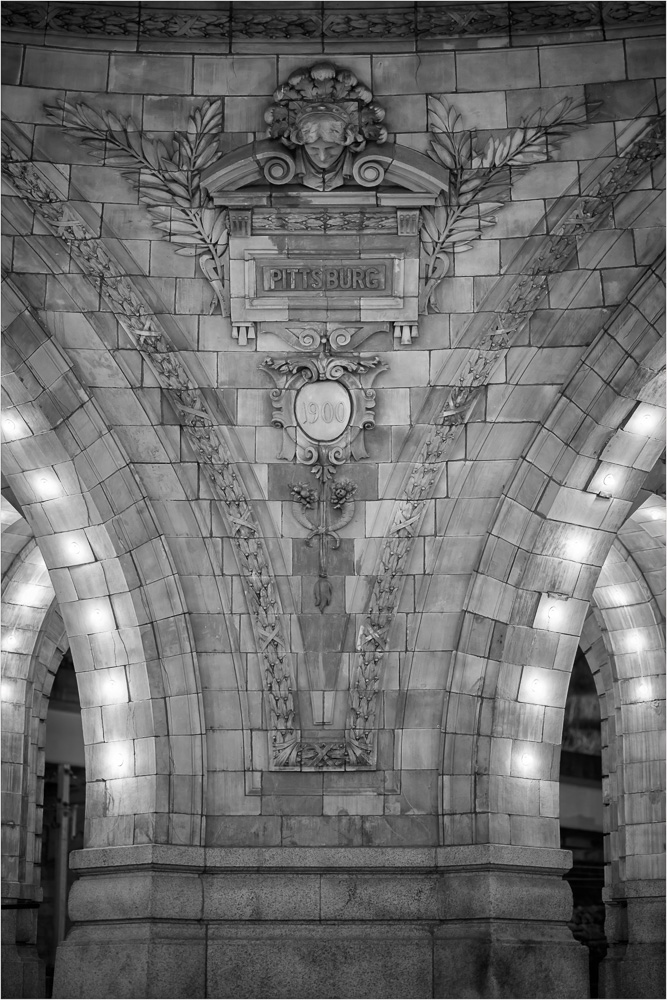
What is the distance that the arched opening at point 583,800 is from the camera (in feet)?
72.7

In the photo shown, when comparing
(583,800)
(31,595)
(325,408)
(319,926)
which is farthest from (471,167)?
(583,800)

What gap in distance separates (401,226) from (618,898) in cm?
690

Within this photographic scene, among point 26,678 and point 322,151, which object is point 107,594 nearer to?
point 322,151

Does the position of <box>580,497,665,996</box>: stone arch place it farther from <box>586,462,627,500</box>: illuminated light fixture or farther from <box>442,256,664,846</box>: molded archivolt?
<box>442,256,664,846</box>: molded archivolt

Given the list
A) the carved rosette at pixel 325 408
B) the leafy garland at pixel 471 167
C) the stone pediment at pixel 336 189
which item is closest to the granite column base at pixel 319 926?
the carved rosette at pixel 325 408

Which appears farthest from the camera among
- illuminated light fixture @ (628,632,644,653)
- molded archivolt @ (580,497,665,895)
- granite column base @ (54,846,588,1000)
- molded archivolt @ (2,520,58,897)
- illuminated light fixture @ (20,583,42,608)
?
illuminated light fixture @ (20,583,42,608)

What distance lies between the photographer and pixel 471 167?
11.5 m

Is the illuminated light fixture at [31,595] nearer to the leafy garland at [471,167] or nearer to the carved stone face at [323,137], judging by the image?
the leafy garland at [471,167]

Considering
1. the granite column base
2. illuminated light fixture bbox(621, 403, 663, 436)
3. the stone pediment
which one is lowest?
the granite column base

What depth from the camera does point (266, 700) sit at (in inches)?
444

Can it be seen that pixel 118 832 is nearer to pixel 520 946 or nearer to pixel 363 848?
pixel 363 848

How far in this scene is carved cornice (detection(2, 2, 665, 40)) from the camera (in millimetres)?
11344

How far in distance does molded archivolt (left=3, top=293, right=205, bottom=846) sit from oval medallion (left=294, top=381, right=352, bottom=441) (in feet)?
4.69

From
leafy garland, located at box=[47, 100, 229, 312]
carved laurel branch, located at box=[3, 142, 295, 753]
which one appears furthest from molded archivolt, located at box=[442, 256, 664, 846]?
leafy garland, located at box=[47, 100, 229, 312]
